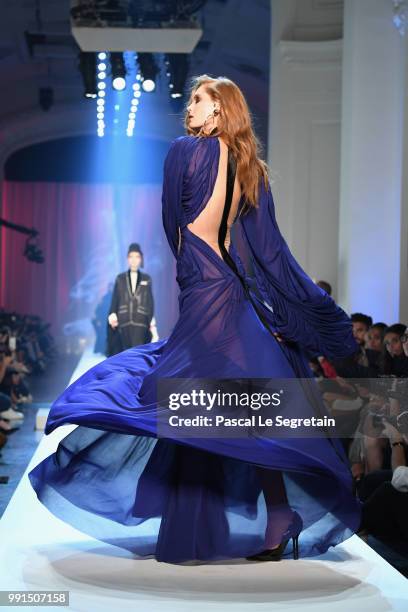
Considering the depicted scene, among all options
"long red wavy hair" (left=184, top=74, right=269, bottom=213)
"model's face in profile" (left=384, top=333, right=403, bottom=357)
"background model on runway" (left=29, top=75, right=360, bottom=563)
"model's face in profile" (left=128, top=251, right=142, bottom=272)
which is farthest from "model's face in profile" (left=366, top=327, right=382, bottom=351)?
"model's face in profile" (left=128, top=251, right=142, bottom=272)

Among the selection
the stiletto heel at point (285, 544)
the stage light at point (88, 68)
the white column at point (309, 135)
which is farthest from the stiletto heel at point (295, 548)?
the stage light at point (88, 68)

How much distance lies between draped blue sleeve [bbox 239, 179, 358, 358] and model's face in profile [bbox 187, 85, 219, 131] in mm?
241

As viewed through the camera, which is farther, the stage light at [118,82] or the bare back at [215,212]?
the stage light at [118,82]

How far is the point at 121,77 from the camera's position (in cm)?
1072

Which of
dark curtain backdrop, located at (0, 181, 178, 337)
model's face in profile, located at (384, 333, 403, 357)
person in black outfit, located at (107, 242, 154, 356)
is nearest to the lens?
model's face in profile, located at (384, 333, 403, 357)

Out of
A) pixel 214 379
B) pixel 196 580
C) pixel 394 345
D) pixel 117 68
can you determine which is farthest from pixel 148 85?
pixel 196 580

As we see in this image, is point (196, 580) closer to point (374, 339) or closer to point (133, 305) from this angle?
point (374, 339)

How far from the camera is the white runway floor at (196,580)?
8.14ft

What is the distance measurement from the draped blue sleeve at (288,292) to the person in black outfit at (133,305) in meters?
5.96

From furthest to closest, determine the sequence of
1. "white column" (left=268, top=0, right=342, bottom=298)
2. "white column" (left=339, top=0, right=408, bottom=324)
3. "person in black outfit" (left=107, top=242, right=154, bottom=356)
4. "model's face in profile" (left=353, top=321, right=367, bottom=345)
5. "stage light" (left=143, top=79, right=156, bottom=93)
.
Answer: "stage light" (left=143, top=79, right=156, bottom=93)
"white column" (left=268, top=0, right=342, bottom=298)
"person in black outfit" (left=107, top=242, right=154, bottom=356)
"white column" (left=339, top=0, right=408, bottom=324)
"model's face in profile" (left=353, top=321, right=367, bottom=345)

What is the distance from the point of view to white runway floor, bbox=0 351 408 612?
2.48 metres

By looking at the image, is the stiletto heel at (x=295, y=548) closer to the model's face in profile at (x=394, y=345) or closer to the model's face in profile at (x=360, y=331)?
the model's face in profile at (x=394, y=345)

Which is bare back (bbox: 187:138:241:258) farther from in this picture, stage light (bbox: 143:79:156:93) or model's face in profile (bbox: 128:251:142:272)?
stage light (bbox: 143:79:156:93)

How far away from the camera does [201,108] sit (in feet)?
9.70
